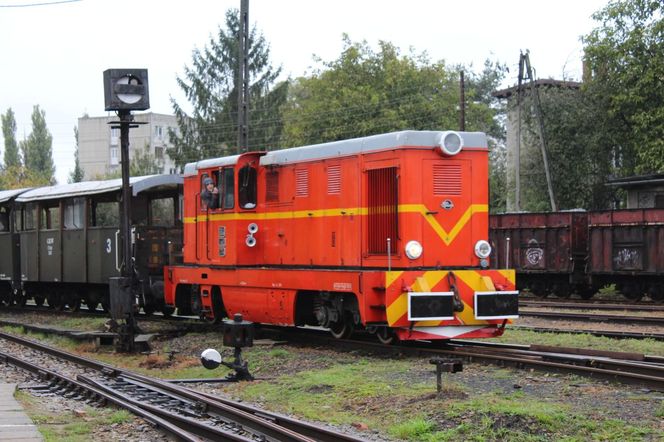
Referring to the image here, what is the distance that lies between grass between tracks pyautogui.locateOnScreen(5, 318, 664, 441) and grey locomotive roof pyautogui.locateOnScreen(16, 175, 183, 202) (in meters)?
6.72

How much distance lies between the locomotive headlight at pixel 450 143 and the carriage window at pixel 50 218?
13246mm

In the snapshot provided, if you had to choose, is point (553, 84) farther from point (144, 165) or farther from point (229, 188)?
point (144, 165)

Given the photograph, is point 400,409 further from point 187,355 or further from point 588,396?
point 187,355

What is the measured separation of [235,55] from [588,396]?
155 ft

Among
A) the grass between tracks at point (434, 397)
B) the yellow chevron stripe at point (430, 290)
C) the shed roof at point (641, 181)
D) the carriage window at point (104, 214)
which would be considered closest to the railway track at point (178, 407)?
the grass between tracks at point (434, 397)

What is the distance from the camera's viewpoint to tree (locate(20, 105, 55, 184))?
3413 inches

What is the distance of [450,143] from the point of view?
12.7m

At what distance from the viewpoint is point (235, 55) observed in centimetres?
5397

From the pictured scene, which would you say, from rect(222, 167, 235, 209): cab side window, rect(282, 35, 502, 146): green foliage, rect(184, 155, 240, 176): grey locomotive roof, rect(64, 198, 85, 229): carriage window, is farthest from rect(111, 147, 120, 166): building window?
rect(222, 167, 235, 209): cab side window

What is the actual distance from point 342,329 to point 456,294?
2505 millimetres

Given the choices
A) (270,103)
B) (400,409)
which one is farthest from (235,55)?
(400,409)

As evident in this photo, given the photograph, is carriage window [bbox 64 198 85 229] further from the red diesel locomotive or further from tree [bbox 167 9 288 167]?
tree [bbox 167 9 288 167]

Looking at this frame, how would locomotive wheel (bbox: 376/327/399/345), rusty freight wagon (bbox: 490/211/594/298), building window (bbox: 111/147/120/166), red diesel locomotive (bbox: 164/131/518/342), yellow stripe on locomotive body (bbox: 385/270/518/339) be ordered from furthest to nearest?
building window (bbox: 111/147/120/166) < rusty freight wagon (bbox: 490/211/594/298) < locomotive wheel (bbox: 376/327/399/345) < red diesel locomotive (bbox: 164/131/518/342) < yellow stripe on locomotive body (bbox: 385/270/518/339)

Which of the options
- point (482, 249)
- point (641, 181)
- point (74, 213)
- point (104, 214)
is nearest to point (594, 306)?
point (641, 181)
